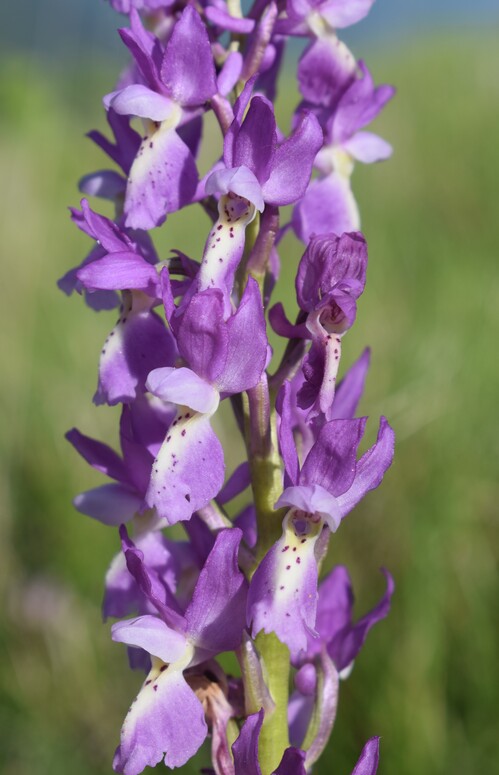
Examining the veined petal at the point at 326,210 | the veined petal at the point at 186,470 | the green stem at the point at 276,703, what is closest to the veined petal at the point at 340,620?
the green stem at the point at 276,703

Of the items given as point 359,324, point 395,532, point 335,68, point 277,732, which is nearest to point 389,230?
point 359,324

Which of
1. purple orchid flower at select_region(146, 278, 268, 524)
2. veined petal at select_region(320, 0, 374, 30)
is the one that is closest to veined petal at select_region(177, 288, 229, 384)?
purple orchid flower at select_region(146, 278, 268, 524)

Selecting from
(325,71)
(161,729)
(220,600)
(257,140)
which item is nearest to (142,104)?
(257,140)

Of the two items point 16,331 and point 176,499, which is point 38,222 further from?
point 176,499

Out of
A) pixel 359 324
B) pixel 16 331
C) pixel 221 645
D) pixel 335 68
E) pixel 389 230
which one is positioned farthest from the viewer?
pixel 389 230

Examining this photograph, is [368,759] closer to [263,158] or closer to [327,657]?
[327,657]

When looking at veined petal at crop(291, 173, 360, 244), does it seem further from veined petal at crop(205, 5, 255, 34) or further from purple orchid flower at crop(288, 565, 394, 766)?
purple orchid flower at crop(288, 565, 394, 766)

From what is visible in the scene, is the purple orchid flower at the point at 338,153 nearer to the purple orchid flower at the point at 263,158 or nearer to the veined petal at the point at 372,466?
the purple orchid flower at the point at 263,158

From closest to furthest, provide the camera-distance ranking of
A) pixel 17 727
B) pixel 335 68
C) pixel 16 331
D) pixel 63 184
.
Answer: pixel 335 68
pixel 17 727
pixel 16 331
pixel 63 184
